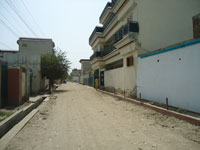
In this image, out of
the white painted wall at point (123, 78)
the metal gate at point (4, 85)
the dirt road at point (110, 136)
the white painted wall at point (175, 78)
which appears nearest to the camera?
the dirt road at point (110, 136)

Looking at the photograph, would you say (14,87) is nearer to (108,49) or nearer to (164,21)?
(164,21)

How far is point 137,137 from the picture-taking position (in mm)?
4121

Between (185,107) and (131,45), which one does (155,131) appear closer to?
(185,107)

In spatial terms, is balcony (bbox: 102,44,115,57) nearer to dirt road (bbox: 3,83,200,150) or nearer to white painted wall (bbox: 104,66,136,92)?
white painted wall (bbox: 104,66,136,92)

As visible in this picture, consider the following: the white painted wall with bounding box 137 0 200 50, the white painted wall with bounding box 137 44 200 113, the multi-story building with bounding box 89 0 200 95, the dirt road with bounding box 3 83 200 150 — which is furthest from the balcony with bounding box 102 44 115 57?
the dirt road with bounding box 3 83 200 150

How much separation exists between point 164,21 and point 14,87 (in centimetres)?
1254

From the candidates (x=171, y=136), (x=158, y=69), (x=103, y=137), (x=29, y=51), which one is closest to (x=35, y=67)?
(x=158, y=69)

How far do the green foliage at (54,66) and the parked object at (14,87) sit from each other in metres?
12.6

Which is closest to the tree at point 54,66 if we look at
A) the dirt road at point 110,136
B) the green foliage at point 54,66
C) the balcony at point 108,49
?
the green foliage at point 54,66

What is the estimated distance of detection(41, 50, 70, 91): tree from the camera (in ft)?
68.5

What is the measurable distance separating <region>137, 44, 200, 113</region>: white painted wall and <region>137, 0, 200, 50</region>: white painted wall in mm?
2977

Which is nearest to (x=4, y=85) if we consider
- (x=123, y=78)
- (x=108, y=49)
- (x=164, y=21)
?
(x=123, y=78)

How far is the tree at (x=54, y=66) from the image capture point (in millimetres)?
20891

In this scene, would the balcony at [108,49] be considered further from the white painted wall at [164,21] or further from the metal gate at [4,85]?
the metal gate at [4,85]
